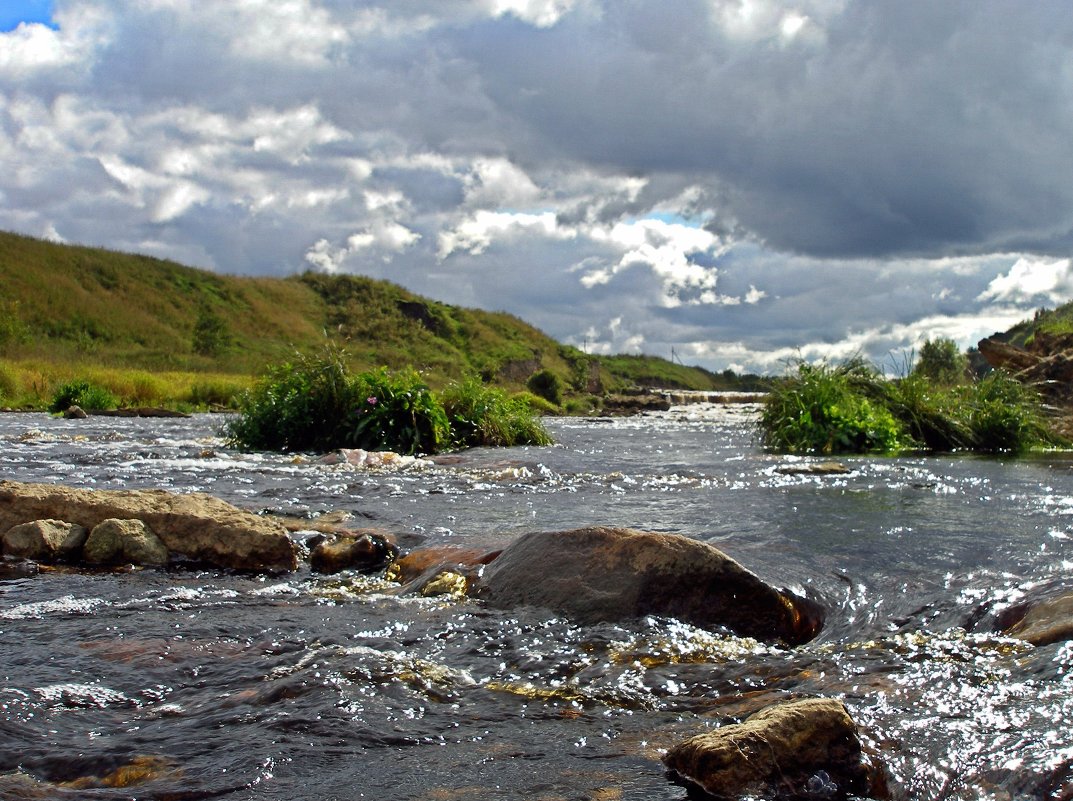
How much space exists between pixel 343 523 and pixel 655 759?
16.1 feet

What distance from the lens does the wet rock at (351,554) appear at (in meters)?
5.95

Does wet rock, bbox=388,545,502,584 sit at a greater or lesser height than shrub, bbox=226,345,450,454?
lesser

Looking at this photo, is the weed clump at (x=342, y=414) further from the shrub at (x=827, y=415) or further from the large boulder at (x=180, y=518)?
the large boulder at (x=180, y=518)

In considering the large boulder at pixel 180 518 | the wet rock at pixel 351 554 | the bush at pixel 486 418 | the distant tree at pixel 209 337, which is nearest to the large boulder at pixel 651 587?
the wet rock at pixel 351 554

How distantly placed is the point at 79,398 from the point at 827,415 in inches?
1020

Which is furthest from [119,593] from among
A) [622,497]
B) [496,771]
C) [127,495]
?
[622,497]

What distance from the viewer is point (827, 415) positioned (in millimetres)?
16766

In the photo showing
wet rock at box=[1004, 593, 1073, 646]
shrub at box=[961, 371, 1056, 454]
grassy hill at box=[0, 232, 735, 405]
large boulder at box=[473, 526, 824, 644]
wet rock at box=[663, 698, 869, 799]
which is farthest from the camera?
grassy hill at box=[0, 232, 735, 405]

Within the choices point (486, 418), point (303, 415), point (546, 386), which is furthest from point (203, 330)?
point (486, 418)

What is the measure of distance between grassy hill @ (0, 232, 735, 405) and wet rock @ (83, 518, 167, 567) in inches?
1039

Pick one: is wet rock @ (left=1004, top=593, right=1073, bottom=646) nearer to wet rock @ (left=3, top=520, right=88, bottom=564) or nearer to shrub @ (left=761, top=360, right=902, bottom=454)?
wet rock @ (left=3, top=520, right=88, bottom=564)

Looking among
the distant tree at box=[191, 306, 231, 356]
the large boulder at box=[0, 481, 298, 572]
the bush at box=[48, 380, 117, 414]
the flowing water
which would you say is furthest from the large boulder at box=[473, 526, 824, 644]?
the distant tree at box=[191, 306, 231, 356]

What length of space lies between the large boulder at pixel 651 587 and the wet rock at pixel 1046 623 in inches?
37.5

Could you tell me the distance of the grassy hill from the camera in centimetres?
4134
